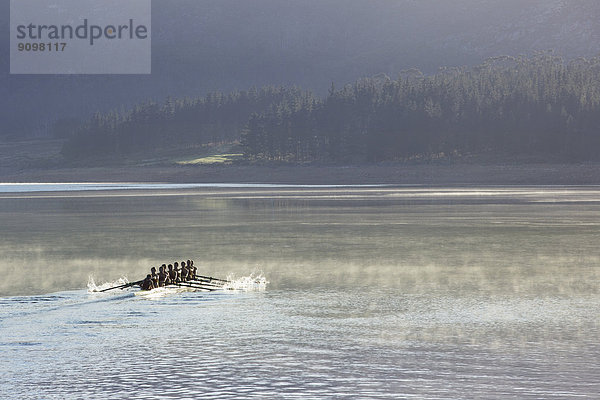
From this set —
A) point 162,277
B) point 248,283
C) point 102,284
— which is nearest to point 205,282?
point 248,283

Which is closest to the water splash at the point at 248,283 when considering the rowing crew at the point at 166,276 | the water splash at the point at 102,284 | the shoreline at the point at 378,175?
the rowing crew at the point at 166,276

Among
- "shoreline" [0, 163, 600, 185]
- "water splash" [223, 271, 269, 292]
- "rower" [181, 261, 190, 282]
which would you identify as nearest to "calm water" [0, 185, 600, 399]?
"water splash" [223, 271, 269, 292]

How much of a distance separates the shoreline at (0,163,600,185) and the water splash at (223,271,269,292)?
392 feet

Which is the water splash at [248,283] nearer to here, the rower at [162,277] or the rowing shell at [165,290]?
the rowing shell at [165,290]

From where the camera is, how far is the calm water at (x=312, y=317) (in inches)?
754

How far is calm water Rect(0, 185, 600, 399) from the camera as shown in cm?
1914

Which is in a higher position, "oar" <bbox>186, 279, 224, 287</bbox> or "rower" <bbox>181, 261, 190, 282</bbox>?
"rower" <bbox>181, 261, 190, 282</bbox>

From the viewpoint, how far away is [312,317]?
86.5 ft

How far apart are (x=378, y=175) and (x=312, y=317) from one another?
456 ft

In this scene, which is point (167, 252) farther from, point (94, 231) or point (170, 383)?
point (170, 383)

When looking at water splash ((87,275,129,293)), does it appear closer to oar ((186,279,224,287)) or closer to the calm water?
the calm water

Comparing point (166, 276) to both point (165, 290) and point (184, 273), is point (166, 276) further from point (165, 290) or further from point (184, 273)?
point (184, 273)

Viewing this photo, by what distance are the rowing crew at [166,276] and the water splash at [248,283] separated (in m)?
1.36

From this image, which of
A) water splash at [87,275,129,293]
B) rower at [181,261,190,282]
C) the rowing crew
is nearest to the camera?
→ the rowing crew
